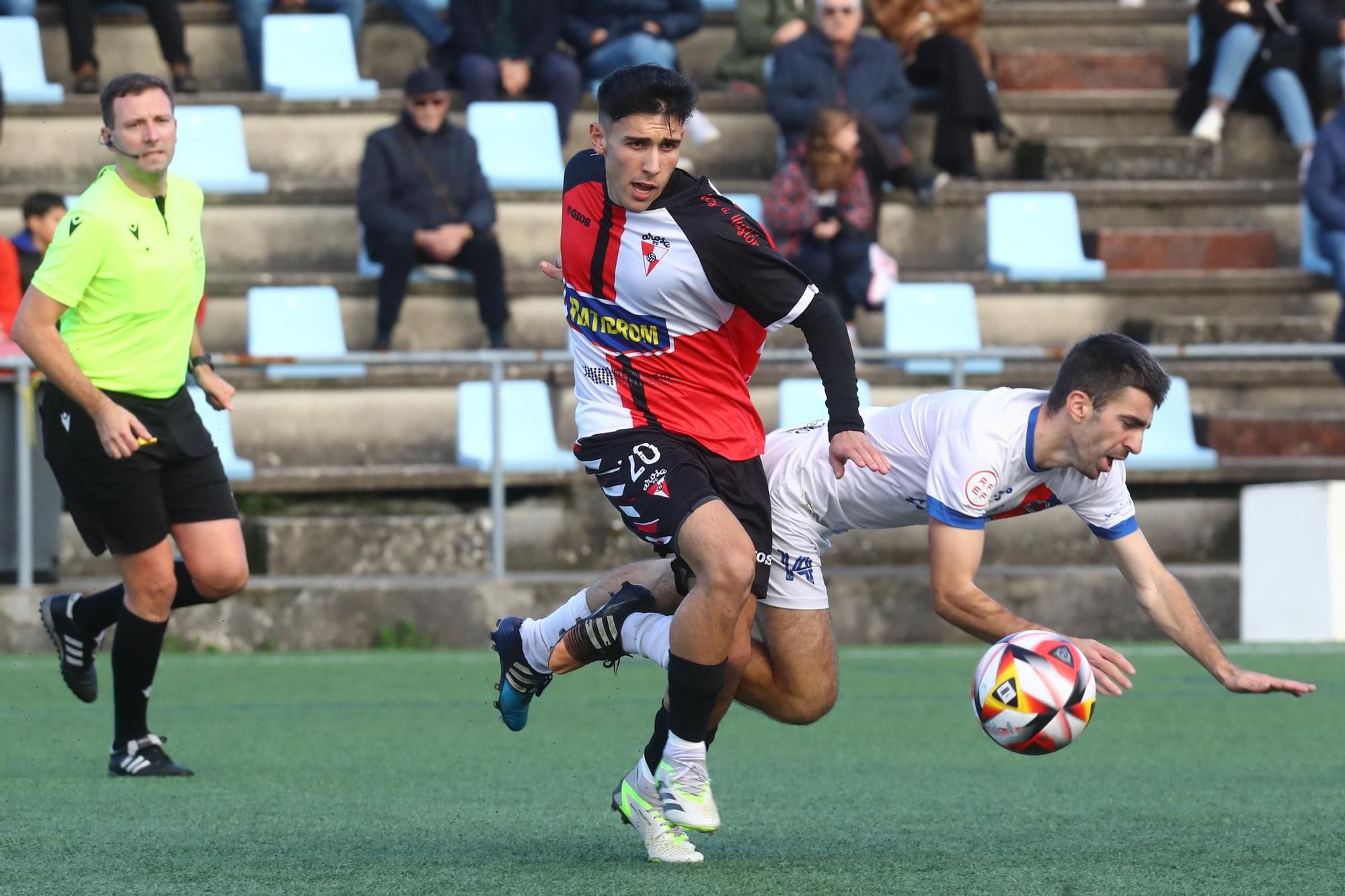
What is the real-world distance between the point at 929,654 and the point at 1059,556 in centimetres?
176

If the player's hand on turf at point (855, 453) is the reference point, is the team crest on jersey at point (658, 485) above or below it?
below

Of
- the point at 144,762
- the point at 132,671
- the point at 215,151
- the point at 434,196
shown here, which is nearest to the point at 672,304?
the point at 132,671

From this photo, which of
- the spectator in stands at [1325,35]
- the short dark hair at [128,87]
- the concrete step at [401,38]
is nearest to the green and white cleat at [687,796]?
the short dark hair at [128,87]

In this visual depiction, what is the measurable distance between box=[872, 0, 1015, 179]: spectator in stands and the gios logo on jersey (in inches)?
375

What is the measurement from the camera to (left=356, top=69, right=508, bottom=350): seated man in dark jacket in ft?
42.2

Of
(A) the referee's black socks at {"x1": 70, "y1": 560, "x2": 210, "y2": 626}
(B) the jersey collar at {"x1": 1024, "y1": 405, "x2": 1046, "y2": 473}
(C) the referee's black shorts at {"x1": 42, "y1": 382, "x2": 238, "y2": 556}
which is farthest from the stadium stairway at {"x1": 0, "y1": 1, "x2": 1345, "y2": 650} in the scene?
(B) the jersey collar at {"x1": 1024, "y1": 405, "x2": 1046, "y2": 473}

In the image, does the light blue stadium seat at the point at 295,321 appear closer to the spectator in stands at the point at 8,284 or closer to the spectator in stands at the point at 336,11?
the spectator in stands at the point at 8,284

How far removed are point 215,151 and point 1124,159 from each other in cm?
654

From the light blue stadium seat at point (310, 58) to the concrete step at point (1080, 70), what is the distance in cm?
486

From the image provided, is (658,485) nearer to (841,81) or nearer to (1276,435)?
(1276,435)

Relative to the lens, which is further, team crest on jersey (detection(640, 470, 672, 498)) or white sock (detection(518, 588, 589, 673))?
white sock (detection(518, 588, 589, 673))

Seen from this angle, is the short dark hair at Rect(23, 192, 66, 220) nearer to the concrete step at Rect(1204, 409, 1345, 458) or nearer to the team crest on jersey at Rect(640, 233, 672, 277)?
the concrete step at Rect(1204, 409, 1345, 458)

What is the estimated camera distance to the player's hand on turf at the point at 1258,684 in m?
5.10

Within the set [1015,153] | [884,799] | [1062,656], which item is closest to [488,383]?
[1015,153]
